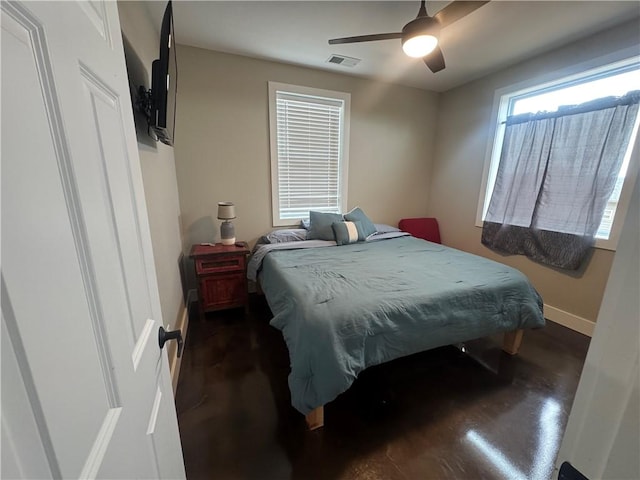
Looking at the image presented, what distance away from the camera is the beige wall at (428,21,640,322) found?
2.32 metres

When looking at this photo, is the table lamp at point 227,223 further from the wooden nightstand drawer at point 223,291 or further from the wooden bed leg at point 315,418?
the wooden bed leg at point 315,418

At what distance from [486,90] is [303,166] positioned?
2.42m

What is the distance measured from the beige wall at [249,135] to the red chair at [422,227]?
18.4 inches

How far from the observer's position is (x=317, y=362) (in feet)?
4.37

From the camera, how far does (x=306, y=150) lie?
10.8 feet

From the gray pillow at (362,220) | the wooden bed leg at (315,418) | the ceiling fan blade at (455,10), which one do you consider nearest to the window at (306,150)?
the gray pillow at (362,220)

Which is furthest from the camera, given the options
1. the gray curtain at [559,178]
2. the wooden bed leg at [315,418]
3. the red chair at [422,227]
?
the red chair at [422,227]

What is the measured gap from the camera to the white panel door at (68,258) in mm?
291

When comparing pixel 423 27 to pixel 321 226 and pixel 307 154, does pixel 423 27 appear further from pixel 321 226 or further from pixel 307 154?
pixel 321 226

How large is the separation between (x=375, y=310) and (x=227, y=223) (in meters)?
1.96

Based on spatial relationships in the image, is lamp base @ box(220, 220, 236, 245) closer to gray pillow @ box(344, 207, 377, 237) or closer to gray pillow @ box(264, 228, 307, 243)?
gray pillow @ box(264, 228, 307, 243)

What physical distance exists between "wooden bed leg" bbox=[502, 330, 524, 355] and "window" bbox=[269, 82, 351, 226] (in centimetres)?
229

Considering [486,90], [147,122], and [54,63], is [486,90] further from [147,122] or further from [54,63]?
[54,63]

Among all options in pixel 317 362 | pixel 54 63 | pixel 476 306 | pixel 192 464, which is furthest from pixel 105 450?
pixel 476 306
